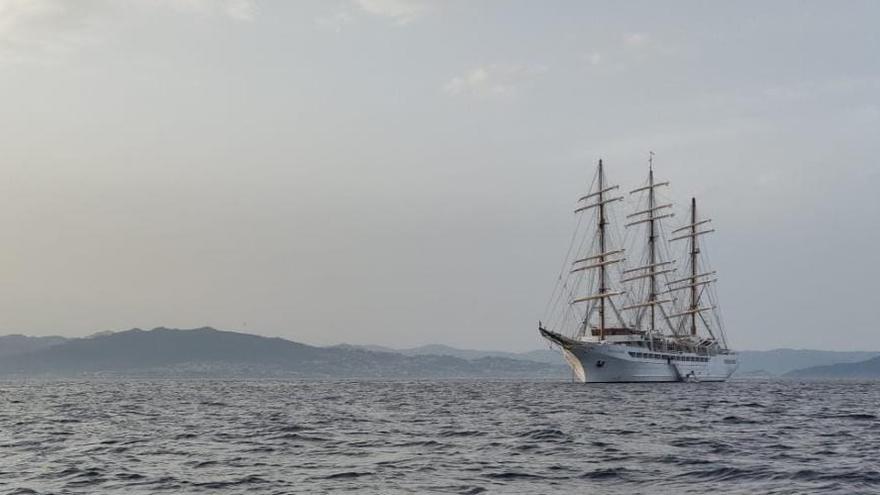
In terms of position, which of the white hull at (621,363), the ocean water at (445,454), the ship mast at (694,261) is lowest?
the ocean water at (445,454)

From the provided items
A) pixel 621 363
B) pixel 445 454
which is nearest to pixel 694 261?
pixel 621 363

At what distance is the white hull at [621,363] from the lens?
142500 millimetres

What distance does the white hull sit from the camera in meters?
142

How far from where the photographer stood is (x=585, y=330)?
529ft

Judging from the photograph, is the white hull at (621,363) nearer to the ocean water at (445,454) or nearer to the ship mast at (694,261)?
the ship mast at (694,261)

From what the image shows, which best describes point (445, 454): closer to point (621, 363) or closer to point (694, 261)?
point (621, 363)

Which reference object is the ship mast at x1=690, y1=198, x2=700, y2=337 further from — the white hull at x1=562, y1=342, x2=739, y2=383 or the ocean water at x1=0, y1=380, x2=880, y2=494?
the ocean water at x1=0, y1=380, x2=880, y2=494

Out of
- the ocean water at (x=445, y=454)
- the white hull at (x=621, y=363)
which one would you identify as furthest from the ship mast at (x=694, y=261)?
the ocean water at (x=445, y=454)

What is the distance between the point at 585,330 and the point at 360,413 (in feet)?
332

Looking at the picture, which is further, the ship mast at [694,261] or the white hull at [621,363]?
the ship mast at [694,261]

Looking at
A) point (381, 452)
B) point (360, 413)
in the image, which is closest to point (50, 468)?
point (381, 452)

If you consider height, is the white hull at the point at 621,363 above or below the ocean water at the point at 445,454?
above

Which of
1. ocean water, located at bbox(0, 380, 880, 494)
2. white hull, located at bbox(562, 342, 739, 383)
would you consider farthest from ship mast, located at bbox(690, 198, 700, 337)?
ocean water, located at bbox(0, 380, 880, 494)

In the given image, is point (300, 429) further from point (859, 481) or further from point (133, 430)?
point (859, 481)
